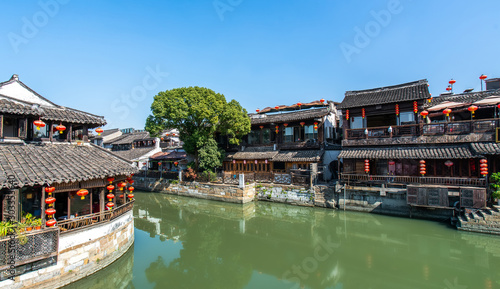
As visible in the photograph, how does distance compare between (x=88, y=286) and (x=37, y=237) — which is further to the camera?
(x=88, y=286)

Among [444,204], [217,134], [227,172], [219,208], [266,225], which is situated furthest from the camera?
[217,134]

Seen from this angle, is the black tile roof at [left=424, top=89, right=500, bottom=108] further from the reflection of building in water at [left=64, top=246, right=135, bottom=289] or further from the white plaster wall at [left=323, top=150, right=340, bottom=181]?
the reflection of building in water at [left=64, top=246, right=135, bottom=289]

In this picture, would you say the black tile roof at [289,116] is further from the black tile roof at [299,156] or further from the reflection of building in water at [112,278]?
the reflection of building in water at [112,278]

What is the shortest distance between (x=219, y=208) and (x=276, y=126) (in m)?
9.11

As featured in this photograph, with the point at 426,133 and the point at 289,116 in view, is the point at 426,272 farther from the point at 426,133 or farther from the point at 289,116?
the point at 289,116

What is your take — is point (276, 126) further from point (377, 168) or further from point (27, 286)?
point (27, 286)

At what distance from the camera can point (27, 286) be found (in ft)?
22.5

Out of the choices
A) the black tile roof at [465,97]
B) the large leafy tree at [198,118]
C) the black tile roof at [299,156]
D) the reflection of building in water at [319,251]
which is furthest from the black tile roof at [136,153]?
the black tile roof at [465,97]

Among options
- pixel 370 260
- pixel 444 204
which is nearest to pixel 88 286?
pixel 370 260

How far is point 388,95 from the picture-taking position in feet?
59.3

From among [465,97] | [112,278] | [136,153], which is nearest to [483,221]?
[465,97]

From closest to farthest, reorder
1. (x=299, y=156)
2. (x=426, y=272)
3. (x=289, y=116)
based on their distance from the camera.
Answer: (x=426, y=272) < (x=299, y=156) < (x=289, y=116)

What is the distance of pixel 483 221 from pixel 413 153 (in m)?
4.77

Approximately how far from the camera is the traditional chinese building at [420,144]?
1387 cm
